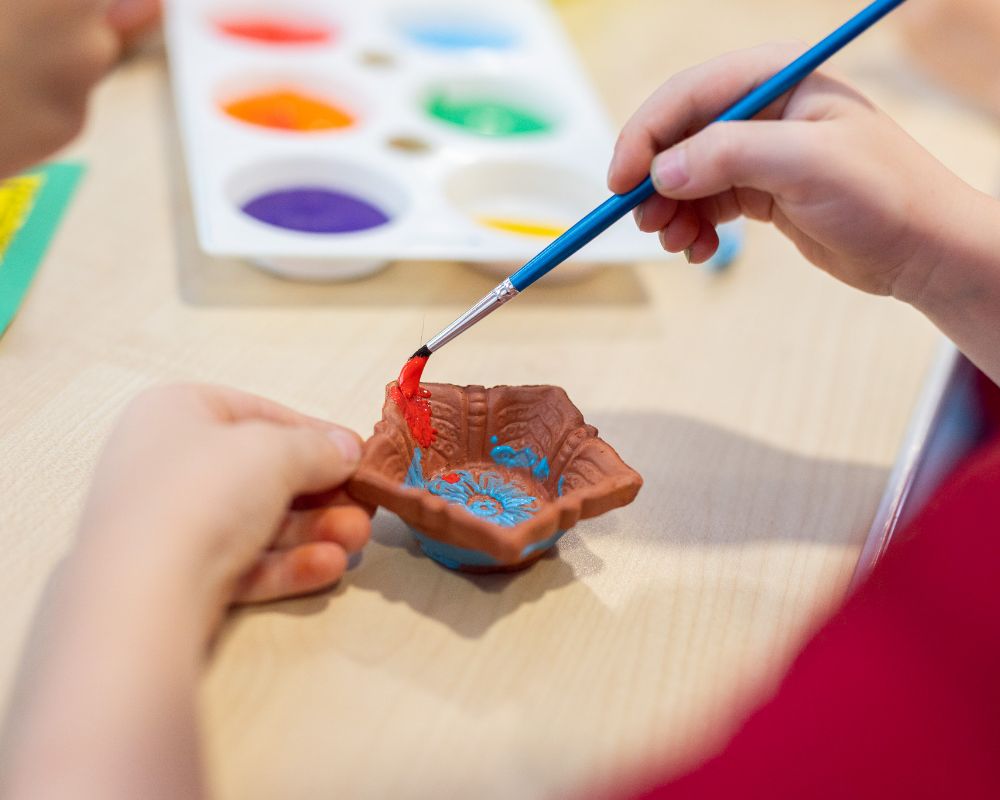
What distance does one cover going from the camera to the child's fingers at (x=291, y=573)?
67cm

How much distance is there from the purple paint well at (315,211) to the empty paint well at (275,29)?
0.38 metres

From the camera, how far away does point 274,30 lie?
144 cm

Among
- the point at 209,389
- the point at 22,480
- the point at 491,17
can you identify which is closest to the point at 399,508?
the point at 209,389

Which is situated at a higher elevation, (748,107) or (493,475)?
(748,107)

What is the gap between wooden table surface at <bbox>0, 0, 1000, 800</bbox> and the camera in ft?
2.05

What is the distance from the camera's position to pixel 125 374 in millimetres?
891

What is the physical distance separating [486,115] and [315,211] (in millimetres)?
339

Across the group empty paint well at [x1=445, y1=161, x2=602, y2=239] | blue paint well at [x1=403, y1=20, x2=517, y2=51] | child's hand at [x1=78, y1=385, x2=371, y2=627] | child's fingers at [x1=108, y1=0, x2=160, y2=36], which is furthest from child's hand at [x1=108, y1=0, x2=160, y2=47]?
child's hand at [x1=78, y1=385, x2=371, y2=627]

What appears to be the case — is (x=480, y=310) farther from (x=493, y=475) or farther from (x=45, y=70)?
(x=45, y=70)

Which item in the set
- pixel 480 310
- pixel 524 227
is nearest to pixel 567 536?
pixel 480 310

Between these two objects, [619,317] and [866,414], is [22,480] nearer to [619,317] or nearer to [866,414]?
[619,317]

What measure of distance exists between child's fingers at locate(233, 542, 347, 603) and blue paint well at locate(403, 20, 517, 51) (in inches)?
40.1

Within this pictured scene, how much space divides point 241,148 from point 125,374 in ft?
1.15

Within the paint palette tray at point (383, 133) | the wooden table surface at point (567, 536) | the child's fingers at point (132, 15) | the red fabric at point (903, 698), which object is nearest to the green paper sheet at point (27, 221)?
the wooden table surface at point (567, 536)
